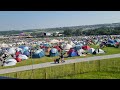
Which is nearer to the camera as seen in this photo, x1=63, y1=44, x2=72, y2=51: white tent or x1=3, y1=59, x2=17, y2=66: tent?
x1=3, y1=59, x2=17, y2=66: tent

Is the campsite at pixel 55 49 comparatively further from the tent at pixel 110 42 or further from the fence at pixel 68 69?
the fence at pixel 68 69

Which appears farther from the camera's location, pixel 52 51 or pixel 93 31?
pixel 52 51

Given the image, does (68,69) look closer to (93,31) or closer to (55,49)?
(93,31)

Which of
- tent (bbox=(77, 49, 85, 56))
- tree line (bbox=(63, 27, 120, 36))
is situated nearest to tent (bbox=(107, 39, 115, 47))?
tent (bbox=(77, 49, 85, 56))

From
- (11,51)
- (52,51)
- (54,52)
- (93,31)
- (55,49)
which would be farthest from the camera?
(52,51)

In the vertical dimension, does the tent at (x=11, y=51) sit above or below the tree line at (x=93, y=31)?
below

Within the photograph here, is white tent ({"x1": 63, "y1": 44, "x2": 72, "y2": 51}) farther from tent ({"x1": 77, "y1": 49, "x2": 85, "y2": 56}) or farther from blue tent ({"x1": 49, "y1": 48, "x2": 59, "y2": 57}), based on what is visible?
tent ({"x1": 77, "y1": 49, "x2": 85, "y2": 56})

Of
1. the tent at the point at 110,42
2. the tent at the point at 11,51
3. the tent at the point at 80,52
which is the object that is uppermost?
the tent at the point at 110,42

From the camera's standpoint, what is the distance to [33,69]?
43.8ft

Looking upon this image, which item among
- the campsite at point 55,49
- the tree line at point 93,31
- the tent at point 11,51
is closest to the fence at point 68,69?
the campsite at point 55,49

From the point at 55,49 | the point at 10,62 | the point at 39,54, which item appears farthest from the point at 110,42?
the point at 10,62

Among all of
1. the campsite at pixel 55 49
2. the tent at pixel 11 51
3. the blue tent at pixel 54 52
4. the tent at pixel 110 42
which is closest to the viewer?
the tent at pixel 11 51
